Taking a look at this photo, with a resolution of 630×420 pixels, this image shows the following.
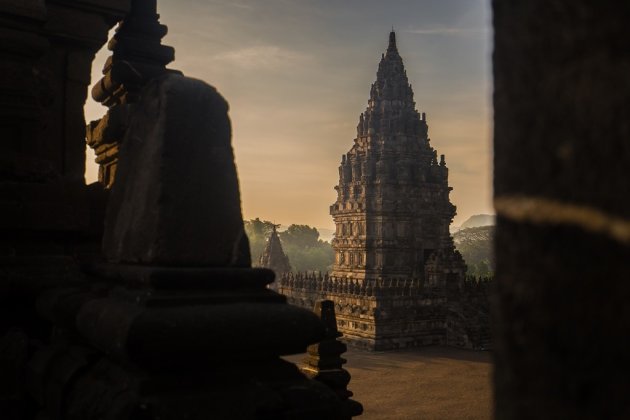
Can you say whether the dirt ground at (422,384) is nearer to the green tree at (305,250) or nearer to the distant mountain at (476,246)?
the green tree at (305,250)

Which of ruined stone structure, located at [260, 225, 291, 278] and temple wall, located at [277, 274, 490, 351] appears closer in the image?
temple wall, located at [277, 274, 490, 351]

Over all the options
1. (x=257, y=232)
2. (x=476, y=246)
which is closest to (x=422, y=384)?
(x=257, y=232)

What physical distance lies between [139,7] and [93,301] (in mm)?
3339

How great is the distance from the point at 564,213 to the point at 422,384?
2046 centimetres

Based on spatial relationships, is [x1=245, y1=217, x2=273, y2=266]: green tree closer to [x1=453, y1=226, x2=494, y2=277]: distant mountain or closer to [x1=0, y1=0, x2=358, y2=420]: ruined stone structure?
[x1=453, y1=226, x2=494, y2=277]: distant mountain

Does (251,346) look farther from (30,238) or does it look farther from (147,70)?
(147,70)

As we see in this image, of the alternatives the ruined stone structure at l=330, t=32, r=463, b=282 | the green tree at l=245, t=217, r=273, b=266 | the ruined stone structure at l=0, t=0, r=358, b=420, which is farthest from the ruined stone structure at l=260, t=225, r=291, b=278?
the green tree at l=245, t=217, r=273, b=266

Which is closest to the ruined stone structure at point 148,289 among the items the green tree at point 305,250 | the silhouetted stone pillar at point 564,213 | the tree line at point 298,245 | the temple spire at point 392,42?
the silhouetted stone pillar at point 564,213

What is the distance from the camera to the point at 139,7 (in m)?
5.12

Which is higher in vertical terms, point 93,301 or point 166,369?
point 93,301

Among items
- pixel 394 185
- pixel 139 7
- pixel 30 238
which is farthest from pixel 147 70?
pixel 394 185

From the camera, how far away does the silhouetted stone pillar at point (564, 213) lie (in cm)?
87

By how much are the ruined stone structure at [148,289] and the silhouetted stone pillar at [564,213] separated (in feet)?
5.00

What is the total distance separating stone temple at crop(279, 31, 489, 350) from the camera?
34375 millimetres
